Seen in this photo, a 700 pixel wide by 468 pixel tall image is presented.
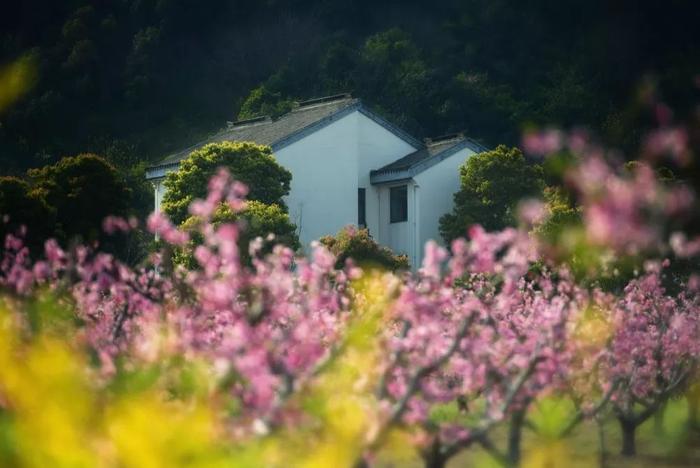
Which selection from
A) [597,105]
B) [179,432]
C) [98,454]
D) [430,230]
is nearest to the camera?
[179,432]

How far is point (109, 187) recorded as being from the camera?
36812mm

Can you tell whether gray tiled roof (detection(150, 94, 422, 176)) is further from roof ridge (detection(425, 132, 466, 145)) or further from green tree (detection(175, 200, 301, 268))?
green tree (detection(175, 200, 301, 268))

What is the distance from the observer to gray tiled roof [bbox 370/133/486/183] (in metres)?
43.8

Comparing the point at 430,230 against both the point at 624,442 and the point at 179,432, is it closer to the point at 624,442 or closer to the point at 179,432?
the point at 624,442

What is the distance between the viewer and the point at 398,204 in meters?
45.4

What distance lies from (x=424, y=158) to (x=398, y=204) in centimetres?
218

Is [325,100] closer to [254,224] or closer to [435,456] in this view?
[254,224]

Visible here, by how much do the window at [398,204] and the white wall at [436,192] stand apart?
Answer: 0.90 m

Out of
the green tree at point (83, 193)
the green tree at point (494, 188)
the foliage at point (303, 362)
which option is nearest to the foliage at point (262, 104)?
the green tree at point (494, 188)

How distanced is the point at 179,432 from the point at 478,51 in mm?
55066

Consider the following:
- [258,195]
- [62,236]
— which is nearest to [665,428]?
[62,236]

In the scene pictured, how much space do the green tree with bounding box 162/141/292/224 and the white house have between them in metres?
4.11

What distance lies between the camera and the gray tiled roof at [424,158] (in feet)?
144

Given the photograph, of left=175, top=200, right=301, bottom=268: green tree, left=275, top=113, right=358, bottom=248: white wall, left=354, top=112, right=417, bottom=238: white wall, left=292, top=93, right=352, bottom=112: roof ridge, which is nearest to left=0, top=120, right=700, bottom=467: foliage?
left=175, top=200, right=301, bottom=268: green tree
